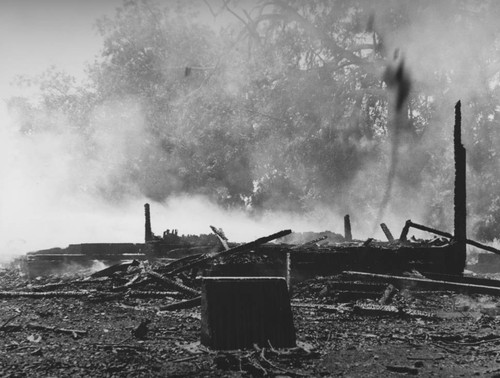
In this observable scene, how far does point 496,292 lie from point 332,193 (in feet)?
56.7

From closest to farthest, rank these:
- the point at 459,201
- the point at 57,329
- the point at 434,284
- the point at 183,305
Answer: the point at 57,329
the point at 183,305
the point at 434,284
the point at 459,201

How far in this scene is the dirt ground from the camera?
4965 millimetres

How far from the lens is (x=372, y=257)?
34.4 feet

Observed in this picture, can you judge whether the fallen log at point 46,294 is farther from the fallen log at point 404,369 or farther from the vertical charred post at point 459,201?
the vertical charred post at point 459,201

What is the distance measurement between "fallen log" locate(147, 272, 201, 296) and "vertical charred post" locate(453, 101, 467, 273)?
19.5 feet

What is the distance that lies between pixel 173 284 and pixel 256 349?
4286 mm

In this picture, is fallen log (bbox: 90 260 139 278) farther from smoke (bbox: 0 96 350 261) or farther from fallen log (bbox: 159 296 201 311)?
smoke (bbox: 0 96 350 261)

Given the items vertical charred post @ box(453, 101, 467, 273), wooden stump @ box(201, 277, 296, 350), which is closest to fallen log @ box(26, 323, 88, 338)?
wooden stump @ box(201, 277, 296, 350)

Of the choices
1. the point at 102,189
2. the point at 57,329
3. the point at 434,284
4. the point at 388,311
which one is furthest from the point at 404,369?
the point at 102,189

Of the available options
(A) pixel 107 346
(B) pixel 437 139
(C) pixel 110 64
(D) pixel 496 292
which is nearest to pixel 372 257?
(D) pixel 496 292

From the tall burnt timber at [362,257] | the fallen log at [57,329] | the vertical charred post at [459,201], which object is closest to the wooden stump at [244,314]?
the fallen log at [57,329]

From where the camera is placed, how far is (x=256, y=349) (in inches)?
213

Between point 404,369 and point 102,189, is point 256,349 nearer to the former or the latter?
→ point 404,369

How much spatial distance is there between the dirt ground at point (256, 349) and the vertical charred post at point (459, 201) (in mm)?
1448
